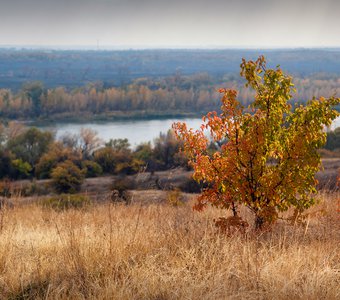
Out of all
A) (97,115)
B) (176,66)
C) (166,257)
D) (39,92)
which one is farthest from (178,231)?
(176,66)

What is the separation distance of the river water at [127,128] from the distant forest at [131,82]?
589 cm

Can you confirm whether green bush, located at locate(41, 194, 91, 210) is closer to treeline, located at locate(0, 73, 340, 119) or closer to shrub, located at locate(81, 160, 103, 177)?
shrub, located at locate(81, 160, 103, 177)

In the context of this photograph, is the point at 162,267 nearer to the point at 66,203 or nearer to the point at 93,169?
the point at 66,203

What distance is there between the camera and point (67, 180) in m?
22.1

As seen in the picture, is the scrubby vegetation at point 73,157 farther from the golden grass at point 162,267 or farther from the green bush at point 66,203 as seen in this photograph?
the golden grass at point 162,267

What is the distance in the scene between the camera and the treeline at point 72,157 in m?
26.3

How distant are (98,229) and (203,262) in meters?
1.33

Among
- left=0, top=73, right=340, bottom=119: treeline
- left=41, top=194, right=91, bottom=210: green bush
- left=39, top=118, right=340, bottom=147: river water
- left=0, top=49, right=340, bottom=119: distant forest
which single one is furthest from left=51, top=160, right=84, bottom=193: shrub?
left=0, top=73, right=340, bottom=119: treeline

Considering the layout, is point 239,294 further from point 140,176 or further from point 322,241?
point 140,176

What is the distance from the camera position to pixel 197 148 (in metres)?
4.34

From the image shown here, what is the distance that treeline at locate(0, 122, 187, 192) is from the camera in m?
26.3

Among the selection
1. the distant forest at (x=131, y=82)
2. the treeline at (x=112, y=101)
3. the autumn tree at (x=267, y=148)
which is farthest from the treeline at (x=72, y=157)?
the treeline at (x=112, y=101)

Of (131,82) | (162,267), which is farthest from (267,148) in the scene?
(131,82)

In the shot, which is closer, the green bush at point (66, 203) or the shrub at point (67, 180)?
the green bush at point (66, 203)
